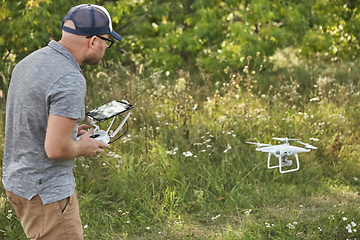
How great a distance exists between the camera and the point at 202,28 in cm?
696

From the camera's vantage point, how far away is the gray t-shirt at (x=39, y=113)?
1598mm

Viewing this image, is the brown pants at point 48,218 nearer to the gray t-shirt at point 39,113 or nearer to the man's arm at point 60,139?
the gray t-shirt at point 39,113

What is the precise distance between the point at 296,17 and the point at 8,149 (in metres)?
6.52

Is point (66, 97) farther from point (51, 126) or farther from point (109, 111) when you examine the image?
point (109, 111)

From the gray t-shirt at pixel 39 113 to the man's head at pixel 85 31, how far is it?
0.06 m

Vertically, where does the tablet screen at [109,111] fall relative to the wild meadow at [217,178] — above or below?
above

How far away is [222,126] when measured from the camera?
4609mm

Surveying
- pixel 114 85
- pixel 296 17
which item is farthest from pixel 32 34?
pixel 296 17

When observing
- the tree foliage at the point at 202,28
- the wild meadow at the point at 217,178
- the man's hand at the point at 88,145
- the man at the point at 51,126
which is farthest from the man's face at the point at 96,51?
the tree foliage at the point at 202,28

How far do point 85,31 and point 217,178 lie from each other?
2.79m

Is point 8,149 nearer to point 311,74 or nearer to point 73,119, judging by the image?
point 73,119

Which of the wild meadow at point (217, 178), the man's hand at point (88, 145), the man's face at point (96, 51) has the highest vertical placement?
the man's face at point (96, 51)

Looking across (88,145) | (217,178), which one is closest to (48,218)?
(88,145)

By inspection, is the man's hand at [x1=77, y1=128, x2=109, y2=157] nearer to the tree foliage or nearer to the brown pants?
the brown pants
